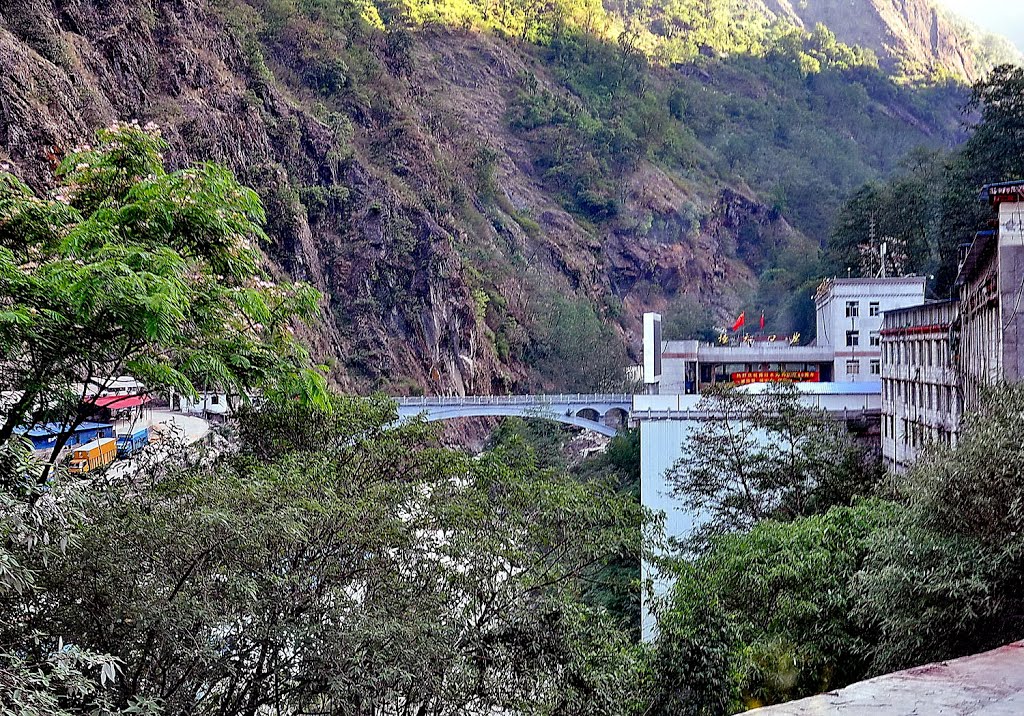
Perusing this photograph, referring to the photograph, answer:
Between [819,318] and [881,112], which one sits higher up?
[881,112]

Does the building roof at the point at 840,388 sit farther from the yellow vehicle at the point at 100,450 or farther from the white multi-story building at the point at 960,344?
the yellow vehicle at the point at 100,450

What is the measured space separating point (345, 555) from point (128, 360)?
2.86m

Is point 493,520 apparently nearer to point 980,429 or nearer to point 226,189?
point 226,189

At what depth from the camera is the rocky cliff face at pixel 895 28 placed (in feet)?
555

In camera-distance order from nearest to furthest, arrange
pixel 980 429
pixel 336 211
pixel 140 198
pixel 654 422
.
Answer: pixel 140 198
pixel 980 429
pixel 654 422
pixel 336 211

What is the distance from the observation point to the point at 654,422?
2752cm

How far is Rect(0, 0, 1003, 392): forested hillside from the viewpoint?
5203 cm

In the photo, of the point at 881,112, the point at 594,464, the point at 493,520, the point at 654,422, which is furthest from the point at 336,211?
the point at 881,112

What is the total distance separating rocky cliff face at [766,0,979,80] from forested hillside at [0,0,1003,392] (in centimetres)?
1808

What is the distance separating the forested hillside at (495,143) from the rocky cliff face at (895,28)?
59.3ft

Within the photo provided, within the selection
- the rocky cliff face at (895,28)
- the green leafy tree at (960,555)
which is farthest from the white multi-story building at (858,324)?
the rocky cliff face at (895,28)

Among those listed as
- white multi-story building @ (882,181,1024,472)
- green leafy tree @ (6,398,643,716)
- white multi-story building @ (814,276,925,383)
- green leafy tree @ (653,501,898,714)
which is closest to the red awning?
green leafy tree @ (6,398,643,716)

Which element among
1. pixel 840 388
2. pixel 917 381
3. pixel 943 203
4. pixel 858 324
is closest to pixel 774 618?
pixel 917 381

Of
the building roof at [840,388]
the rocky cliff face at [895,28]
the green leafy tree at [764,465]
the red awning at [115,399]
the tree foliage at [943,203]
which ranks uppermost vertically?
the rocky cliff face at [895,28]
